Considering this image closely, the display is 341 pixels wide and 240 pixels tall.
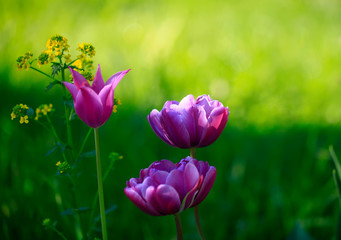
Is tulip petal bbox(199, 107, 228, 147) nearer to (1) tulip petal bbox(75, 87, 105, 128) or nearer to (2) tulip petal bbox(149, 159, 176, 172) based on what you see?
(2) tulip petal bbox(149, 159, 176, 172)

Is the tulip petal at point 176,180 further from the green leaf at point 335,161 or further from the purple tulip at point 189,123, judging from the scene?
the green leaf at point 335,161

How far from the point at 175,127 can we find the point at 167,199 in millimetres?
154

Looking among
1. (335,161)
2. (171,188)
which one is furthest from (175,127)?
(335,161)

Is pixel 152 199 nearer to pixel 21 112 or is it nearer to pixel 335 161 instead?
pixel 21 112

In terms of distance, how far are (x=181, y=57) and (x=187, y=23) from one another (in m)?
0.74

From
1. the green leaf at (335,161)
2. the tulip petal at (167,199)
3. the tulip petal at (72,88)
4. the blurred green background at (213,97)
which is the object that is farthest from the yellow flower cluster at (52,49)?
the green leaf at (335,161)

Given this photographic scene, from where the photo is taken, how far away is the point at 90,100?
760 mm

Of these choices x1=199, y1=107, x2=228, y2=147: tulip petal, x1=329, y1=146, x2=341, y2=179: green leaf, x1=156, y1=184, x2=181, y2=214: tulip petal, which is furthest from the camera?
x1=329, y1=146, x2=341, y2=179: green leaf

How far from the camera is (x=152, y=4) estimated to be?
13.2 ft

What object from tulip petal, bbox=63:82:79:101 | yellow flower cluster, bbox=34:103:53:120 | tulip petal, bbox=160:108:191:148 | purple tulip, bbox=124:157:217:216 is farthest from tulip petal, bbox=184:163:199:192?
yellow flower cluster, bbox=34:103:53:120

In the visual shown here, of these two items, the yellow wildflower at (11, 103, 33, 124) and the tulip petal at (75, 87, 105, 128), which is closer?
the tulip petal at (75, 87, 105, 128)

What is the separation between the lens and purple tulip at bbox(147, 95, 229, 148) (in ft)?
2.80

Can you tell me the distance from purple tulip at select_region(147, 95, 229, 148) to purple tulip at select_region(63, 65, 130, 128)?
0.12 meters

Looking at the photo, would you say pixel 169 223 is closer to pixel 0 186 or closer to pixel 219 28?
pixel 0 186
